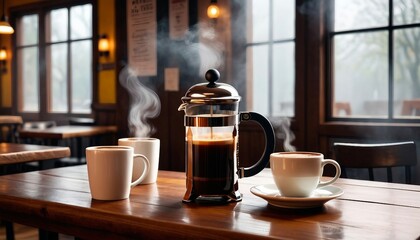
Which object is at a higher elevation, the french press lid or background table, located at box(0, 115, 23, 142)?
the french press lid

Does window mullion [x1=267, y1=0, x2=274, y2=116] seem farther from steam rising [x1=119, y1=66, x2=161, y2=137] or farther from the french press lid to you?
the french press lid

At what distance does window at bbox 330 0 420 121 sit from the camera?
3.55 meters

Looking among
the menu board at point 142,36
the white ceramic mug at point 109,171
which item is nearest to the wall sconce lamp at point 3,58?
the menu board at point 142,36

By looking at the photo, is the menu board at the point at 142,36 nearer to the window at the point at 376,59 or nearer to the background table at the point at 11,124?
the background table at the point at 11,124

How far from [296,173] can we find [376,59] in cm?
295

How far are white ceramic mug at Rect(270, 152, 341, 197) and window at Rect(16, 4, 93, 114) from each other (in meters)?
5.22

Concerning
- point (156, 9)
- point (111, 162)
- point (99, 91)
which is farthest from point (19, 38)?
point (111, 162)

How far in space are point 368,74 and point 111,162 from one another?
3099 mm

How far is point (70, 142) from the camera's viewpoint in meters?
5.94

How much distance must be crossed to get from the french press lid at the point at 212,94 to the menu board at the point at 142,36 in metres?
4.02

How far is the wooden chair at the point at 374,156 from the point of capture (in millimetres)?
1843

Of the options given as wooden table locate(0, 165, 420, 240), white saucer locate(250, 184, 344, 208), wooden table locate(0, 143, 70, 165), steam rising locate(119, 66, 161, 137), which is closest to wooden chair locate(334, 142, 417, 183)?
wooden table locate(0, 165, 420, 240)

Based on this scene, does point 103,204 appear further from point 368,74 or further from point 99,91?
point 99,91

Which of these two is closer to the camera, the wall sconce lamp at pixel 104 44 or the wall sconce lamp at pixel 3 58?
the wall sconce lamp at pixel 104 44
